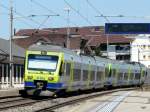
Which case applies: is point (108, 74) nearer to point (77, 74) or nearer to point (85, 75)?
point (85, 75)

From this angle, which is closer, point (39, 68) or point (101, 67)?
point (39, 68)

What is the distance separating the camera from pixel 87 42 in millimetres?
125438

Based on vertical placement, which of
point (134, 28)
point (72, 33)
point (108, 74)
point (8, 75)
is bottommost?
point (8, 75)

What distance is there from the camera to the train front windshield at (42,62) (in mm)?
31906

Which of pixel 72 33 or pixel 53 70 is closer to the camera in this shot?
pixel 53 70

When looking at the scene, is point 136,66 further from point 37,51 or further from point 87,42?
point 87,42

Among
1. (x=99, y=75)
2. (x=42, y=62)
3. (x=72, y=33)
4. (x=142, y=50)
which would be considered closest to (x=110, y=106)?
(x=42, y=62)

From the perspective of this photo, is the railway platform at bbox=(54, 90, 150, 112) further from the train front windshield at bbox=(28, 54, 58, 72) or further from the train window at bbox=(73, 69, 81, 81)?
the train window at bbox=(73, 69, 81, 81)

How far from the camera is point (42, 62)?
3216cm

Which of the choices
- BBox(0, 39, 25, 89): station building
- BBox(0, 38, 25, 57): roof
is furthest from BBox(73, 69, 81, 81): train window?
BBox(0, 38, 25, 57): roof

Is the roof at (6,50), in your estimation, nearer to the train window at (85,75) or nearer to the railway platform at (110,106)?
the train window at (85,75)

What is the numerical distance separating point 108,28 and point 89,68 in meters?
17.6

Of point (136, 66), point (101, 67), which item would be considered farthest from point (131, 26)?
point (136, 66)

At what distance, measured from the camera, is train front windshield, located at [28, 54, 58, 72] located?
105ft
